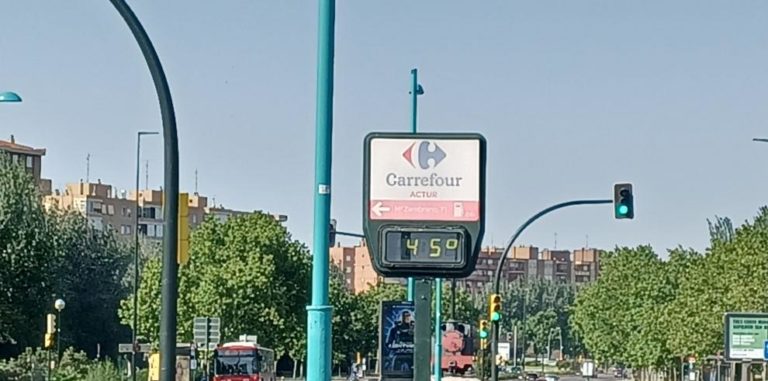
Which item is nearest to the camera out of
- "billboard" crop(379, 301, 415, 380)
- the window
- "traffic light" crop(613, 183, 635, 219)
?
"billboard" crop(379, 301, 415, 380)

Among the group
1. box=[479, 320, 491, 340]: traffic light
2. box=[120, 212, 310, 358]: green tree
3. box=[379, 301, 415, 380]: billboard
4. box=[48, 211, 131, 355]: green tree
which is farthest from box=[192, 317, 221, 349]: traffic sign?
box=[48, 211, 131, 355]: green tree

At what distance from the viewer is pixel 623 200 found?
32188 millimetres

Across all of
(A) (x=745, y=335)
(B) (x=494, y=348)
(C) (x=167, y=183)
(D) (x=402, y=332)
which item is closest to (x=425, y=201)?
(C) (x=167, y=183)

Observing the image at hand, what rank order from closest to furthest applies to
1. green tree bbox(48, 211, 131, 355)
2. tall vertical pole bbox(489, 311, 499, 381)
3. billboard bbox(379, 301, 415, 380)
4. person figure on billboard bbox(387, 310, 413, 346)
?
billboard bbox(379, 301, 415, 380), person figure on billboard bbox(387, 310, 413, 346), tall vertical pole bbox(489, 311, 499, 381), green tree bbox(48, 211, 131, 355)

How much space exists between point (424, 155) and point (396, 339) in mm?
20204

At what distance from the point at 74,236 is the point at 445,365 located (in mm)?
46986

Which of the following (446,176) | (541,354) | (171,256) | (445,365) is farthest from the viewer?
(541,354)

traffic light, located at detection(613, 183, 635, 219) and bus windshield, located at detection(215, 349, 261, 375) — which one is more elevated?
A: traffic light, located at detection(613, 183, 635, 219)

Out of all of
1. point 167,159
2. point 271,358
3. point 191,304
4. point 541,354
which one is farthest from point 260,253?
point 541,354

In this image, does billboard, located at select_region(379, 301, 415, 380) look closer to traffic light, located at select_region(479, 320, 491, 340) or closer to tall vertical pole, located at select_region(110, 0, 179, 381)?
traffic light, located at select_region(479, 320, 491, 340)

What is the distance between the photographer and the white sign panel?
10.6 m

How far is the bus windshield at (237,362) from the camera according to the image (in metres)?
68.6

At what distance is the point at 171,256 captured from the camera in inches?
529

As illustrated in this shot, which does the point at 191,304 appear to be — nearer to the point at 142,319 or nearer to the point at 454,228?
the point at 142,319
